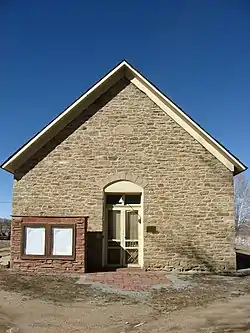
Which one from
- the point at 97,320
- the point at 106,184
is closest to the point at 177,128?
the point at 106,184

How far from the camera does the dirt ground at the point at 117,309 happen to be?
7.44m

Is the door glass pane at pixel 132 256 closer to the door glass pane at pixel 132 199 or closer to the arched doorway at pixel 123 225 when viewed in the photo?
the arched doorway at pixel 123 225

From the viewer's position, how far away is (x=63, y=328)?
292 inches

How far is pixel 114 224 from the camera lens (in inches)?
638

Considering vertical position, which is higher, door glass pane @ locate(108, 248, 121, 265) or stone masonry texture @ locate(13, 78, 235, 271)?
stone masonry texture @ locate(13, 78, 235, 271)

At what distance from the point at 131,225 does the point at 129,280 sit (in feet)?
10.4

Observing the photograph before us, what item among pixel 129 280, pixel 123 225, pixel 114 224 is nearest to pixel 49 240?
pixel 114 224

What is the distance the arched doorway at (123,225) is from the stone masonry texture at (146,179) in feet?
1.19

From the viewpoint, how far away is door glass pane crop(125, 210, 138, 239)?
53.1 feet


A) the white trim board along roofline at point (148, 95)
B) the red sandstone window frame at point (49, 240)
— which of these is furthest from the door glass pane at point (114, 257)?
the white trim board along roofline at point (148, 95)

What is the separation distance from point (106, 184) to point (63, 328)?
8803 mm

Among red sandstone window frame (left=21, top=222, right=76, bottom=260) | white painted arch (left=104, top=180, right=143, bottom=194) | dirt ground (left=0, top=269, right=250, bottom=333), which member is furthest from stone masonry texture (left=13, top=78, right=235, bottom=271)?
dirt ground (left=0, top=269, right=250, bottom=333)

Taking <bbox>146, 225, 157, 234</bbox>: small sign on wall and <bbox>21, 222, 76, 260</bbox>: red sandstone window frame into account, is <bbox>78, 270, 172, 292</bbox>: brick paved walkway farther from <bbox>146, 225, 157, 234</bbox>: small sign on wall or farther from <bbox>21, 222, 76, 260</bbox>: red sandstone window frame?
<bbox>146, 225, 157, 234</bbox>: small sign on wall

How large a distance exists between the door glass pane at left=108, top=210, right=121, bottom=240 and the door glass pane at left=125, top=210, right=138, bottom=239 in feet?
0.99
